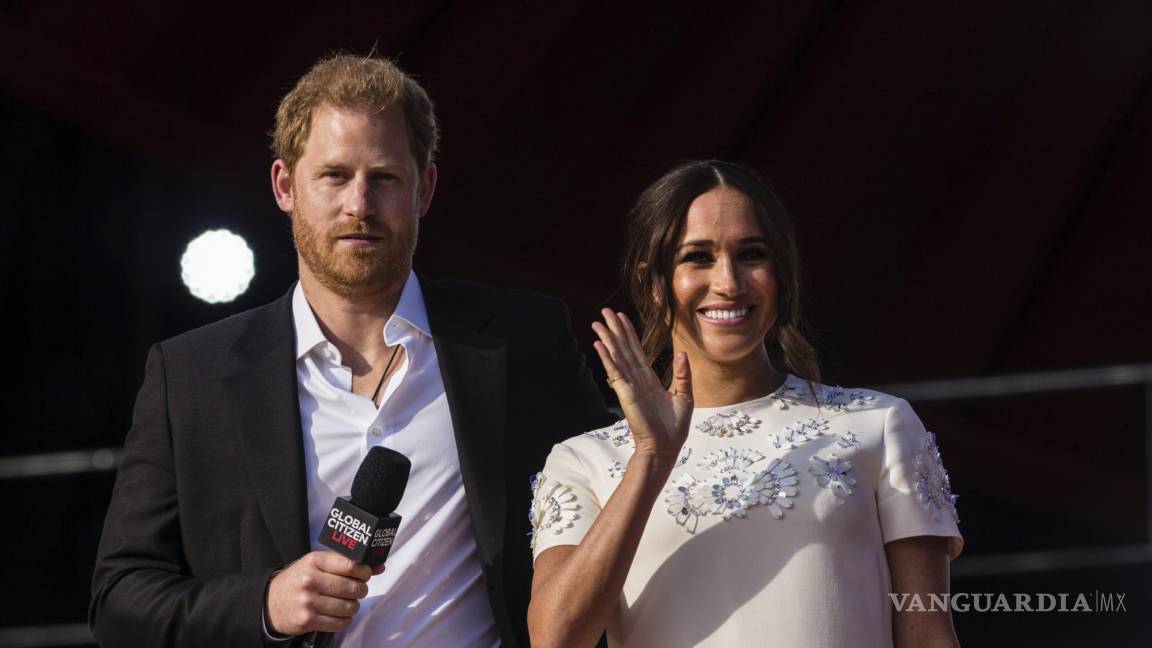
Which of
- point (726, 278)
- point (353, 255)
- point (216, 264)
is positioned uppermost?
point (216, 264)

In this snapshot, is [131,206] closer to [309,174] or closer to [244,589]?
[309,174]

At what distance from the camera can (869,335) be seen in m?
5.53

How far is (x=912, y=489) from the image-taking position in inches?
70.7

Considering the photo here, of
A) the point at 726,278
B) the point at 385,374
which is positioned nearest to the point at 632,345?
the point at 726,278

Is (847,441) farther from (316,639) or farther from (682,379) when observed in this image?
(316,639)

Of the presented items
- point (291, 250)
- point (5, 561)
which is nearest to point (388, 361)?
point (291, 250)

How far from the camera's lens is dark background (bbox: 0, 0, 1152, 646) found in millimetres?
4363

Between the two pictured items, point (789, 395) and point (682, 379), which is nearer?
point (682, 379)

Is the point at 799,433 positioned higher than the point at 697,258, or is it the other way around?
the point at 697,258

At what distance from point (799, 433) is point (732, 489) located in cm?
13

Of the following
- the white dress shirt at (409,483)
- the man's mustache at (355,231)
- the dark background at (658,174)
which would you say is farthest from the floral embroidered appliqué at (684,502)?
the dark background at (658,174)

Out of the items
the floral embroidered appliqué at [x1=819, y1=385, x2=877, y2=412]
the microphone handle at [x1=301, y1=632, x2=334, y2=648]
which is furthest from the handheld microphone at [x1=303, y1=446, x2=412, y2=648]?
the floral embroidered appliqué at [x1=819, y1=385, x2=877, y2=412]

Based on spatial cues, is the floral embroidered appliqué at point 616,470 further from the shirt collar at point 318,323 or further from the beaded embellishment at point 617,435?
the shirt collar at point 318,323

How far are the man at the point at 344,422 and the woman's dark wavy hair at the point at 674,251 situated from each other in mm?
299
